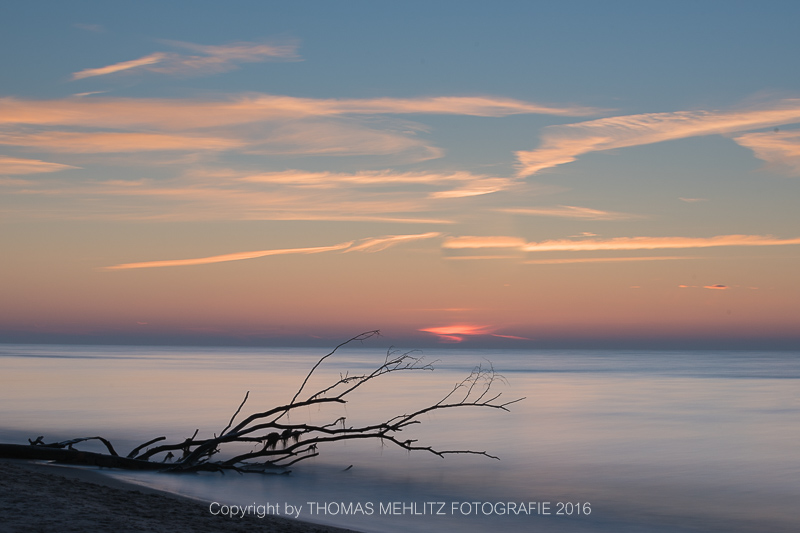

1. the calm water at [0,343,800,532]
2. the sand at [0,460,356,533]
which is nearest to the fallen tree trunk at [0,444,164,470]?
the calm water at [0,343,800,532]

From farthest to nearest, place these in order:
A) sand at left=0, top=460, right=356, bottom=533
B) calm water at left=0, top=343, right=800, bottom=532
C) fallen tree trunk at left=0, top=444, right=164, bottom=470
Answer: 1. fallen tree trunk at left=0, top=444, right=164, bottom=470
2. calm water at left=0, top=343, right=800, bottom=532
3. sand at left=0, top=460, right=356, bottom=533

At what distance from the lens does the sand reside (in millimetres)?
→ 6082

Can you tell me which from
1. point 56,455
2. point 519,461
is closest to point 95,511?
point 56,455

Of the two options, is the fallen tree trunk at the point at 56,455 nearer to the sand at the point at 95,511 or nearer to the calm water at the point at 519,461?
the calm water at the point at 519,461

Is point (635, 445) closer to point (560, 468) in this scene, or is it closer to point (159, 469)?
point (560, 468)

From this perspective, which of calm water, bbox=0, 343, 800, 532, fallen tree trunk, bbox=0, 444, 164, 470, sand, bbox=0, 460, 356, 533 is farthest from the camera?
fallen tree trunk, bbox=0, 444, 164, 470

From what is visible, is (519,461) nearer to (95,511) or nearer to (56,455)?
(56,455)

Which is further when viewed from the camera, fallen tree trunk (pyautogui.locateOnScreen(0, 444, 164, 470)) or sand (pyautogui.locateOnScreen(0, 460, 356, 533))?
fallen tree trunk (pyautogui.locateOnScreen(0, 444, 164, 470))

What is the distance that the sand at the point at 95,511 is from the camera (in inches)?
239

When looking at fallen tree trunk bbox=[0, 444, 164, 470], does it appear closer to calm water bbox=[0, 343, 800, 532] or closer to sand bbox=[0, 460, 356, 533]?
calm water bbox=[0, 343, 800, 532]

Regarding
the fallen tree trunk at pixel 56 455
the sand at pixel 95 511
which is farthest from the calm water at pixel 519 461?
the sand at pixel 95 511

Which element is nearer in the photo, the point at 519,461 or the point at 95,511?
the point at 95,511

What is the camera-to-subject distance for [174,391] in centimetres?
3256

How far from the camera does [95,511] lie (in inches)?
261
